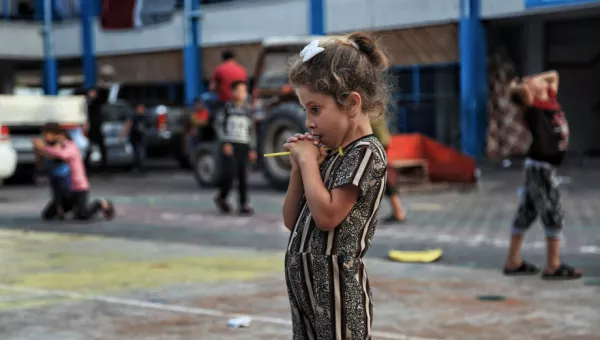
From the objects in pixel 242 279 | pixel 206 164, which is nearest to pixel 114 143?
pixel 206 164

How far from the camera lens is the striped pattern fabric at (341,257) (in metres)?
3.31

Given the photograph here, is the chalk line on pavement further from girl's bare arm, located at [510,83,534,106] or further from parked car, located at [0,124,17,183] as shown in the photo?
parked car, located at [0,124,17,183]

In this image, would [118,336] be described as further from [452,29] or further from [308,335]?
[452,29]

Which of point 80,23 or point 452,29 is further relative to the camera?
point 80,23

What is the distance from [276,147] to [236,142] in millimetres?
3302

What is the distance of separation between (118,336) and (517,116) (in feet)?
61.5

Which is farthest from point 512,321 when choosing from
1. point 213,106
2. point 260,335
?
point 213,106

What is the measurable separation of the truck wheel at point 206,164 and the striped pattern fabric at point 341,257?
1346 cm

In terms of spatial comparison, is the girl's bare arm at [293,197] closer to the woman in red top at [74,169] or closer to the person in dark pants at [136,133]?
the woman in red top at [74,169]

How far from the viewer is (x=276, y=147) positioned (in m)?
16.1

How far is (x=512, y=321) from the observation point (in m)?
6.12

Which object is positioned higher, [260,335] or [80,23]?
[80,23]

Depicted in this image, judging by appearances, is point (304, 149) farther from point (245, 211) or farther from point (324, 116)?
point (245, 211)

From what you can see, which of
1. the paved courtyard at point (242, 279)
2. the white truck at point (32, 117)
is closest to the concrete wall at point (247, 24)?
the white truck at point (32, 117)
